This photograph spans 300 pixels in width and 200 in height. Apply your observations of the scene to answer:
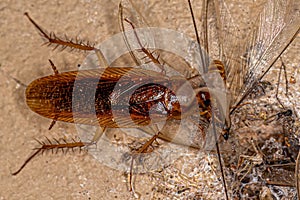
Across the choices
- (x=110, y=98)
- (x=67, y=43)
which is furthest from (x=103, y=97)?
→ (x=67, y=43)

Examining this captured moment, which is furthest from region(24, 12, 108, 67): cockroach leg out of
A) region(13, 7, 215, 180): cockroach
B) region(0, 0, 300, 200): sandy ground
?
region(13, 7, 215, 180): cockroach

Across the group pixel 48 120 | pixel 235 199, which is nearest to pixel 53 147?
pixel 48 120

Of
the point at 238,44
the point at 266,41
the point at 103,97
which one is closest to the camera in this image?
the point at 103,97

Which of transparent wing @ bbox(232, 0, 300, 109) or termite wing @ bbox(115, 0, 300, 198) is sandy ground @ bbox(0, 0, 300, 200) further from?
transparent wing @ bbox(232, 0, 300, 109)

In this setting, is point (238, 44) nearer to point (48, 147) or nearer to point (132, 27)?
point (132, 27)

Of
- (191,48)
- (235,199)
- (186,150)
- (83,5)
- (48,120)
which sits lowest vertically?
(235,199)

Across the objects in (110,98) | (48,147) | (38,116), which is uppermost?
(110,98)

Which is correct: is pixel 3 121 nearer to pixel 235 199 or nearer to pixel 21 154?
pixel 21 154
